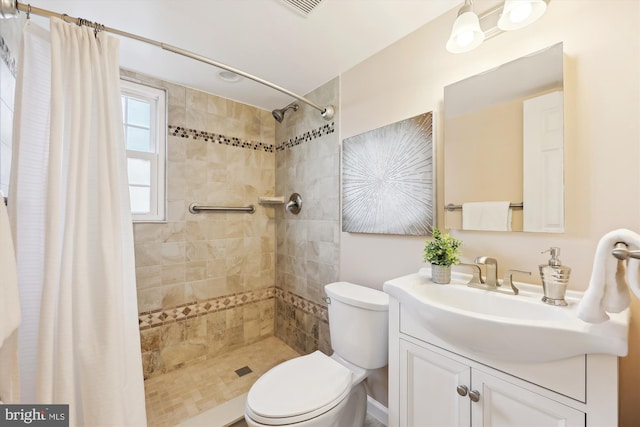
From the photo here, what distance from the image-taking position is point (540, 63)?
0.98 m

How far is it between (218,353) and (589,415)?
89.7 inches

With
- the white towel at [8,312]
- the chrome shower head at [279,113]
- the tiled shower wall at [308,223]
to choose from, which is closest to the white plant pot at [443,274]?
the tiled shower wall at [308,223]

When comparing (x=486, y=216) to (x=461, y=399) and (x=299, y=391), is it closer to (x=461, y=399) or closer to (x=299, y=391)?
(x=461, y=399)

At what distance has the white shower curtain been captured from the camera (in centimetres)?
82

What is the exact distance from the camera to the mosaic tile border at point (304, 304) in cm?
194

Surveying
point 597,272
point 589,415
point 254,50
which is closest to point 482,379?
point 589,415

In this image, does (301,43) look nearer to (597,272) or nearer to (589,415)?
(597,272)

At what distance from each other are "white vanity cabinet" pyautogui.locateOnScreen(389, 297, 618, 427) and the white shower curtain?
3.49 feet

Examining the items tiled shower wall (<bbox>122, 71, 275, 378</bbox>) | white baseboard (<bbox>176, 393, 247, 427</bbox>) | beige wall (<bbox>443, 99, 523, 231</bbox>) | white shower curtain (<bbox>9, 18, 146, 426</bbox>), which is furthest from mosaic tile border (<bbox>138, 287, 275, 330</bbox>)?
beige wall (<bbox>443, 99, 523, 231</bbox>)

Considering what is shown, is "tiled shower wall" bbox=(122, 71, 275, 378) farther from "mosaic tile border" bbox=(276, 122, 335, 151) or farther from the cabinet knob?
the cabinet knob

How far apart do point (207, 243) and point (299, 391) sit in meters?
1.40

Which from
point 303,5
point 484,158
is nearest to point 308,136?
point 303,5

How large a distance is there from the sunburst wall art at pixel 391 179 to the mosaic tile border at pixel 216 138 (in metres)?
0.98

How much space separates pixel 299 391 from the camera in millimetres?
1158
